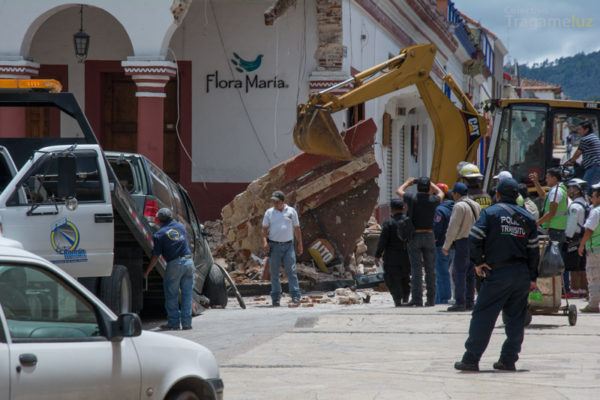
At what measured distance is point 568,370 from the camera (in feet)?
27.1

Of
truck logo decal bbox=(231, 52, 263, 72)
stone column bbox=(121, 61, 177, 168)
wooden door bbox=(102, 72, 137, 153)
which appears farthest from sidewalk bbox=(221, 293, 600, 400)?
wooden door bbox=(102, 72, 137, 153)

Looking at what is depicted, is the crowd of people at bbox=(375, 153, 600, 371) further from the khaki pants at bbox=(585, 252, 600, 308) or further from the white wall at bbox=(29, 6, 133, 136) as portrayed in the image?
the white wall at bbox=(29, 6, 133, 136)

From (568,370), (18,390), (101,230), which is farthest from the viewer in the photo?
(101,230)

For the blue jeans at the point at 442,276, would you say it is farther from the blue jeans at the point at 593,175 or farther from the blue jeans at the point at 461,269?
the blue jeans at the point at 593,175

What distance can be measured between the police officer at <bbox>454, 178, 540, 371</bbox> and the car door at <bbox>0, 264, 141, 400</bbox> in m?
3.74

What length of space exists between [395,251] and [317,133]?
3.91m

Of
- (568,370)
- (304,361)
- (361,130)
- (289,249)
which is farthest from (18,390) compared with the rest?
(361,130)

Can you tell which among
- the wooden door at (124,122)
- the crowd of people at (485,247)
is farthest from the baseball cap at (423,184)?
the wooden door at (124,122)

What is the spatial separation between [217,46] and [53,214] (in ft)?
40.1

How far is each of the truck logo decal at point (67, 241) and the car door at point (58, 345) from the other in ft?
15.8

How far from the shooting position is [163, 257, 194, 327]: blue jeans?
11602 millimetres

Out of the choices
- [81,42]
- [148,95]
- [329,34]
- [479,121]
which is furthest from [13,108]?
[479,121]

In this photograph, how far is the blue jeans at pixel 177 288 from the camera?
38.1 ft

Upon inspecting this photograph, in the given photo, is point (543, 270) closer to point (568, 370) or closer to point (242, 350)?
point (568, 370)
